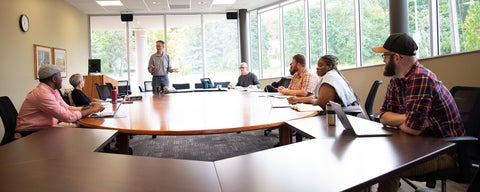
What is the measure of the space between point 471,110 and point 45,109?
10.1 ft

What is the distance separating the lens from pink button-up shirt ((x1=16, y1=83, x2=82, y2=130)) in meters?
2.61

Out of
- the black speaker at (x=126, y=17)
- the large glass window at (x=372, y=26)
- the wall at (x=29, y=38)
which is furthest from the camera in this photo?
the black speaker at (x=126, y=17)

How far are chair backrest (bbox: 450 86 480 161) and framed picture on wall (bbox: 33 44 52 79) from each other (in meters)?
7.21

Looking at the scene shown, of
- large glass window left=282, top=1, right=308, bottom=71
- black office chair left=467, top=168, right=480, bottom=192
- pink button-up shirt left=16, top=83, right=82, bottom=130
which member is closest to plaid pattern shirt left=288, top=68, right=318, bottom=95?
pink button-up shirt left=16, top=83, right=82, bottom=130

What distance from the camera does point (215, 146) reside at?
4.73 metres

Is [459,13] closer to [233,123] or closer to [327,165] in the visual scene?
[233,123]

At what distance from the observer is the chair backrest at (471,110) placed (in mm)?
1985

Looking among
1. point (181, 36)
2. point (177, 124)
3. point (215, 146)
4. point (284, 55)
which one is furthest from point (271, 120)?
point (181, 36)

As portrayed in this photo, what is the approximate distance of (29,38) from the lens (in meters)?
6.56

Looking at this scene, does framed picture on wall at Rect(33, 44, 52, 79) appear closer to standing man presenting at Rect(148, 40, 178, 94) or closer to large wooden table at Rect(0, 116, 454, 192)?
standing man presenting at Rect(148, 40, 178, 94)

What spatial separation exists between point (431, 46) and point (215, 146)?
3512mm

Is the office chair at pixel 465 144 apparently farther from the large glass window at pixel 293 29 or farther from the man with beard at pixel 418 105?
the large glass window at pixel 293 29

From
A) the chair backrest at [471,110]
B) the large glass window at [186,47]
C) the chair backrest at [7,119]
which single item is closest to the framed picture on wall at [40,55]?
the large glass window at [186,47]

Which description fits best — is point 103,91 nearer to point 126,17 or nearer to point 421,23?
point 126,17
